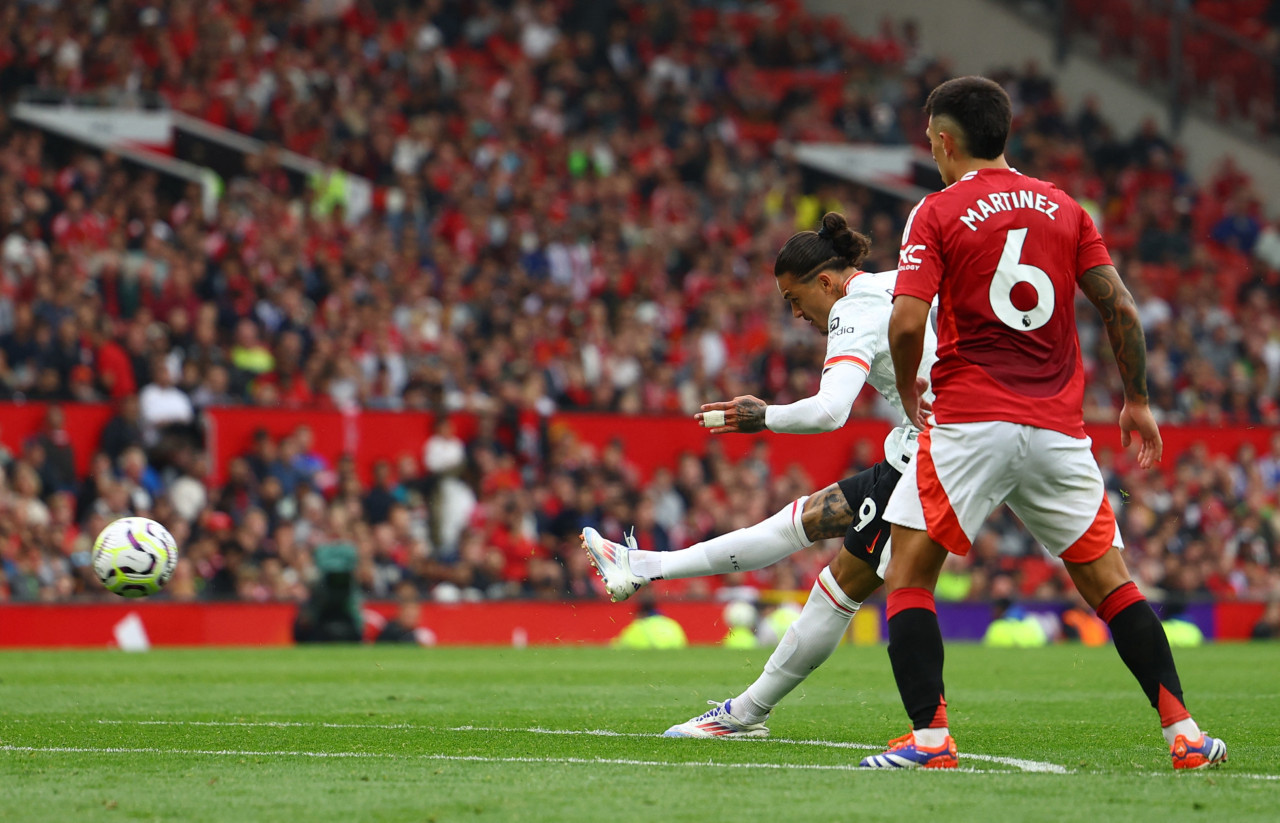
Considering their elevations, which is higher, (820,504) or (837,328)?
(837,328)

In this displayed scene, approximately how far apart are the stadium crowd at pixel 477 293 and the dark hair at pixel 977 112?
40.3 ft

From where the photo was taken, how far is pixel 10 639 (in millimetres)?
15773

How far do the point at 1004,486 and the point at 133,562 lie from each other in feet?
21.8

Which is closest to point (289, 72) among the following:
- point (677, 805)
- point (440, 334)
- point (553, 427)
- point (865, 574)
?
point (440, 334)

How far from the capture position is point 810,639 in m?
7.23

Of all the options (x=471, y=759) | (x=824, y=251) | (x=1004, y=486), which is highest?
(x=824, y=251)

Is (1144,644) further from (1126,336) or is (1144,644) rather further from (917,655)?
(1126,336)

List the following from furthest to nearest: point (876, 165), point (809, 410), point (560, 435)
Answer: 1. point (876, 165)
2. point (560, 435)
3. point (809, 410)

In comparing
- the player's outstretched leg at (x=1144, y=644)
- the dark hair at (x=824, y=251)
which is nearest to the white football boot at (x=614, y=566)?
the dark hair at (x=824, y=251)

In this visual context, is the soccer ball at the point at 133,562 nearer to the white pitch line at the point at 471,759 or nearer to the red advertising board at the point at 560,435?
the white pitch line at the point at 471,759

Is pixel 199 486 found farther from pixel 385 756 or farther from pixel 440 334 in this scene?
pixel 385 756

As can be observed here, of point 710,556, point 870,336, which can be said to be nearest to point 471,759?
point 710,556

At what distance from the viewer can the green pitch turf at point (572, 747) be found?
16.8 feet

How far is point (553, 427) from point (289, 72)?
23.1ft
